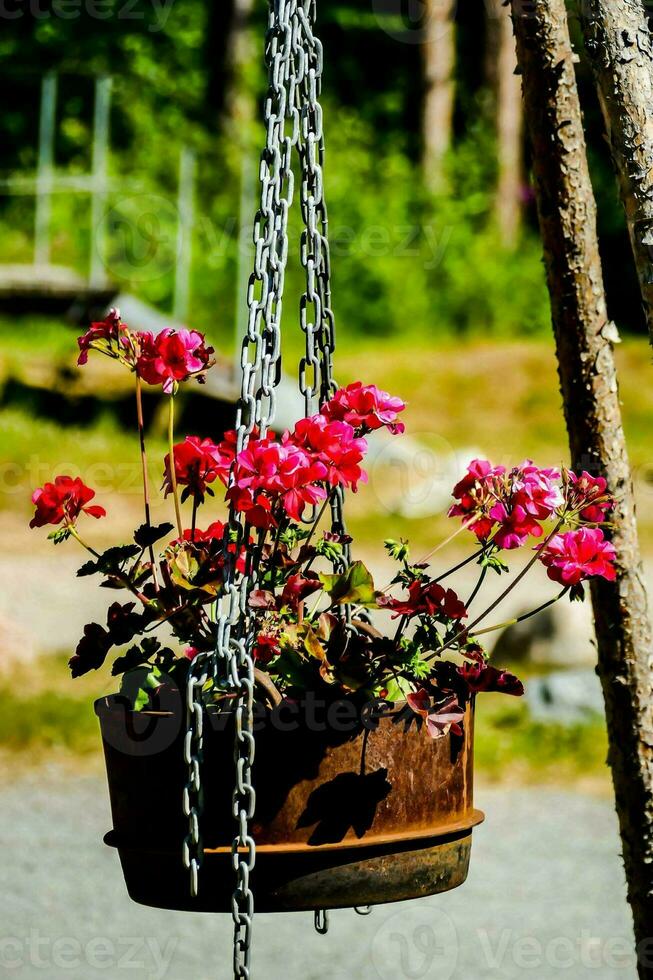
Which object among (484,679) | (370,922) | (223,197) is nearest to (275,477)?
(484,679)

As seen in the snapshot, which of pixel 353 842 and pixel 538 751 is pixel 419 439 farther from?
pixel 353 842

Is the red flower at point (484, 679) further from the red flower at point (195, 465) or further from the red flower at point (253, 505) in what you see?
the red flower at point (195, 465)

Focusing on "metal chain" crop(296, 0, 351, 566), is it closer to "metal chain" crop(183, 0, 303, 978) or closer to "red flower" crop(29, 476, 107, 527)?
"metal chain" crop(183, 0, 303, 978)

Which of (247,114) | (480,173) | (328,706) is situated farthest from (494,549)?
(247,114)

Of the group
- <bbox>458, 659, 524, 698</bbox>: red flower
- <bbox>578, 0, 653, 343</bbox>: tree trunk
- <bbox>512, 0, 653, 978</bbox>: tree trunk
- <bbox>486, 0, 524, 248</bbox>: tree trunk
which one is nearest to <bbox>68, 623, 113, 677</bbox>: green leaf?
<bbox>458, 659, 524, 698</bbox>: red flower

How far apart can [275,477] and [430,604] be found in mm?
323

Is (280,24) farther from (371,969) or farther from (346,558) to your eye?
(371,969)

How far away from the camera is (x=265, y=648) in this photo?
1752 millimetres

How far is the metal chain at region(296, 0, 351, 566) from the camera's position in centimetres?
186

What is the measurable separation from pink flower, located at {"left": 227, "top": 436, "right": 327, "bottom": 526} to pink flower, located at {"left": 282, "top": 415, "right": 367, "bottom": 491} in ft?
0.13

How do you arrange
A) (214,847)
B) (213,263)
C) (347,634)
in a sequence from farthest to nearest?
(213,263) < (347,634) < (214,847)

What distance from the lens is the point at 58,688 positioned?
19.9 ft

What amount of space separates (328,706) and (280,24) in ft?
3.26

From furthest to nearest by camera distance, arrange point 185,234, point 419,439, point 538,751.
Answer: point 185,234, point 419,439, point 538,751
